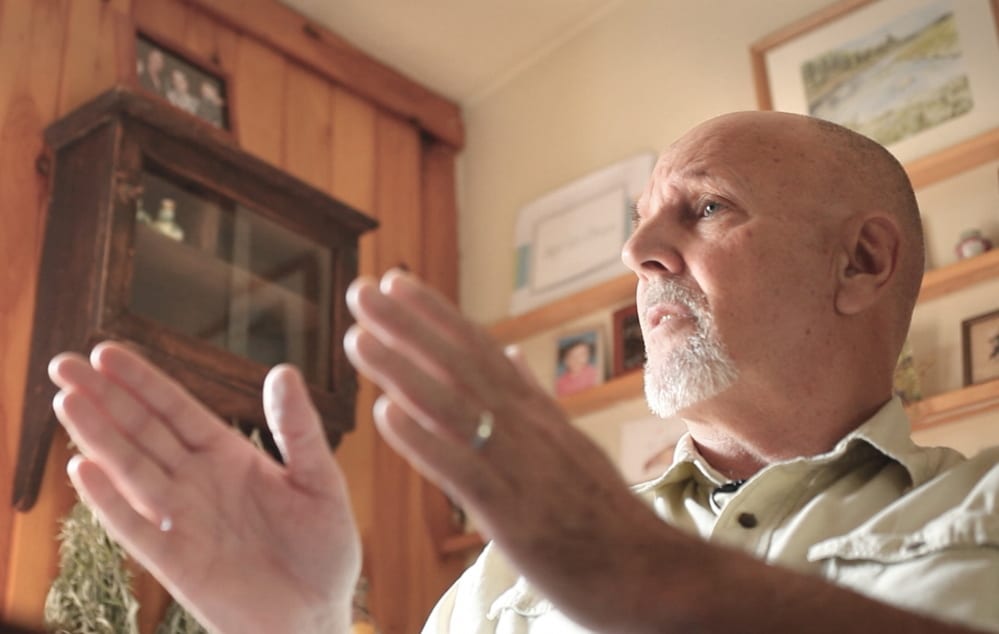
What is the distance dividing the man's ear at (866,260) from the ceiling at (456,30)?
5.33 feet

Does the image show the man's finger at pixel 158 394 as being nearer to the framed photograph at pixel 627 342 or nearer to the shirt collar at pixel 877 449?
the shirt collar at pixel 877 449

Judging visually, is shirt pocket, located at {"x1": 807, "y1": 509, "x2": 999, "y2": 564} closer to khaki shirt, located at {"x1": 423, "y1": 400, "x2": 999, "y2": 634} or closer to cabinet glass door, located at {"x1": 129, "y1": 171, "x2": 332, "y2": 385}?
khaki shirt, located at {"x1": 423, "y1": 400, "x2": 999, "y2": 634}

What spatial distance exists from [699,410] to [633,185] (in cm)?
135

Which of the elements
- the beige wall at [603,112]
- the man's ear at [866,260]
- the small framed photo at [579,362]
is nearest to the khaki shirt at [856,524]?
the man's ear at [866,260]

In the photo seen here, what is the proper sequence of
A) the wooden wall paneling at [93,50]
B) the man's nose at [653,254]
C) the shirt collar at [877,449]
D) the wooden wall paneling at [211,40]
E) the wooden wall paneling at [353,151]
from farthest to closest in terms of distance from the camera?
1. the wooden wall paneling at [353,151]
2. the wooden wall paneling at [211,40]
3. the wooden wall paneling at [93,50]
4. the man's nose at [653,254]
5. the shirt collar at [877,449]

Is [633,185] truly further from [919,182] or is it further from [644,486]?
[644,486]

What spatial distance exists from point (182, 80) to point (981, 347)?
1620 millimetres

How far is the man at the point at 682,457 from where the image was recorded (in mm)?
620

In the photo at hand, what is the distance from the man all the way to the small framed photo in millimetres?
1021

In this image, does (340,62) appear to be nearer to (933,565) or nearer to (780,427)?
(780,427)

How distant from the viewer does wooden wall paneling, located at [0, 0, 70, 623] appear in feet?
6.01

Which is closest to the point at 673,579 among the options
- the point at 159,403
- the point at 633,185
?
the point at 159,403

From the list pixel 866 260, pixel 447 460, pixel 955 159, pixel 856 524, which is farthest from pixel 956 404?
pixel 447 460

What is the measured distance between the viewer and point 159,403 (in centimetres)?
90
